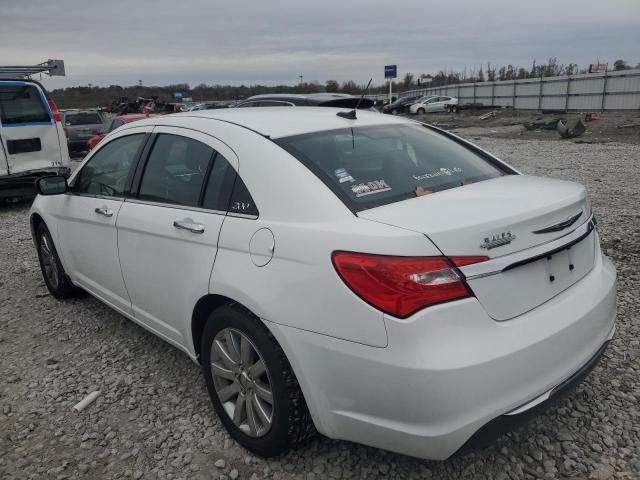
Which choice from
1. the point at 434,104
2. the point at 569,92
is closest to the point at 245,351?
the point at 569,92

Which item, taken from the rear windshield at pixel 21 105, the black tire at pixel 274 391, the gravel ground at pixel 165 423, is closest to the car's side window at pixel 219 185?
the black tire at pixel 274 391

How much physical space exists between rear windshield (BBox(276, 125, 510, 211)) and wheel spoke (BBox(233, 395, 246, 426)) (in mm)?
1116

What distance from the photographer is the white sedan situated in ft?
6.26

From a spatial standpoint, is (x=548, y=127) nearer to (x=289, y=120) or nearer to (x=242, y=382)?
(x=289, y=120)

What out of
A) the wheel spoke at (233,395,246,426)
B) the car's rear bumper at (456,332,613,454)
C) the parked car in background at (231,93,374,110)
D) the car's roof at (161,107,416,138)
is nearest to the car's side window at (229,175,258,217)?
Answer: the car's roof at (161,107,416,138)

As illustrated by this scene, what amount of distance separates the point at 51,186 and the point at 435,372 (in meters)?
3.27

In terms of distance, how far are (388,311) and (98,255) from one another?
2.53 m

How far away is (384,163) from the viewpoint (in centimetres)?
268

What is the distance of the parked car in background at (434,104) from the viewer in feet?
131

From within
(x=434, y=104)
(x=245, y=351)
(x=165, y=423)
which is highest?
(x=434, y=104)

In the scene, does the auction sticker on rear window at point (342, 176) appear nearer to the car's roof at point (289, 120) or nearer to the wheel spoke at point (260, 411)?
the car's roof at point (289, 120)

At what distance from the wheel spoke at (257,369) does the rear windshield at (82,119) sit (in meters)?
19.0

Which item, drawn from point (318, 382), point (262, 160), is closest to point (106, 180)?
point (262, 160)

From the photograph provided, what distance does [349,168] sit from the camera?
2.52 metres
